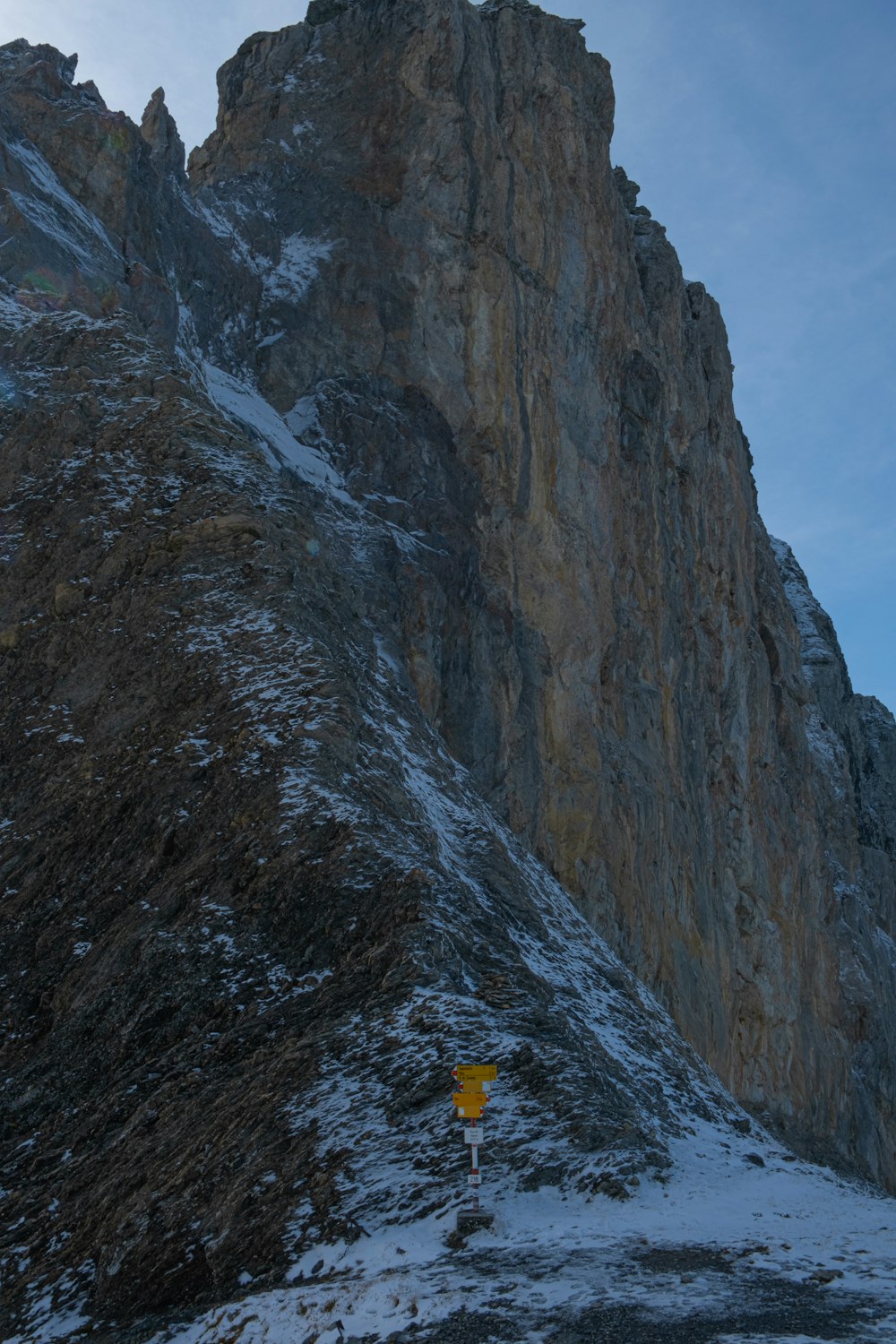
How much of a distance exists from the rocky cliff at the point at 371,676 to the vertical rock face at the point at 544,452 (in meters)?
0.16

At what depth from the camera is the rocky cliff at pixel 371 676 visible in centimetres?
1278

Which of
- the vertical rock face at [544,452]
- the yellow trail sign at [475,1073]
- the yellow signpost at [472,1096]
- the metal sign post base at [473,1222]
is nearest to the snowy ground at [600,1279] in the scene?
the metal sign post base at [473,1222]

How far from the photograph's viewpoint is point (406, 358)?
36344mm

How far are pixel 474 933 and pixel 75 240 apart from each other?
64.4ft

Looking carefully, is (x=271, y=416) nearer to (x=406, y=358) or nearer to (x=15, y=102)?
(x=406, y=358)

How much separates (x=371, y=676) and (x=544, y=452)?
51.9 feet

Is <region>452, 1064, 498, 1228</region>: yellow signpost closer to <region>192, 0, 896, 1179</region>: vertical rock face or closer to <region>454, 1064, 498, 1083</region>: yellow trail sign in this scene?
<region>454, 1064, 498, 1083</region>: yellow trail sign

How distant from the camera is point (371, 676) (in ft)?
78.5

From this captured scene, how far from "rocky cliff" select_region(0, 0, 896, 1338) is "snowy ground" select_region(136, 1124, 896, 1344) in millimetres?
586

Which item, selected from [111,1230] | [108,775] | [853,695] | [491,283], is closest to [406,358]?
[491,283]

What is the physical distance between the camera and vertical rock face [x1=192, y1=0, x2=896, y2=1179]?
34625 mm

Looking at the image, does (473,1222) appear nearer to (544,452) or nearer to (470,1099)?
(470,1099)

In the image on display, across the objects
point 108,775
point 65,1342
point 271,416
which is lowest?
point 65,1342

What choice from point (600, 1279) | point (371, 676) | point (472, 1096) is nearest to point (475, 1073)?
point (472, 1096)
